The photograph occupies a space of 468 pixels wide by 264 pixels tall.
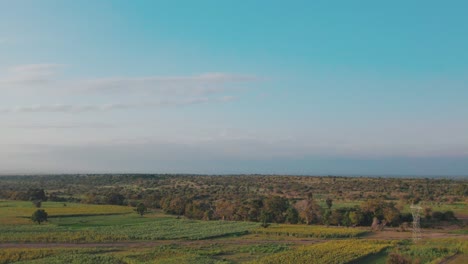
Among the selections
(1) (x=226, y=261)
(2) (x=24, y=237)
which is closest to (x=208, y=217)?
(2) (x=24, y=237)

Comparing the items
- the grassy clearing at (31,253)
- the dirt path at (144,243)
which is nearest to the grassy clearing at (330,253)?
the dirt path at (144,243)

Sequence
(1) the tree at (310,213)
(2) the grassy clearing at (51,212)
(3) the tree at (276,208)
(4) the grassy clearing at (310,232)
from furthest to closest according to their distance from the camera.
A: 1. (3) the tree at (276,208)
2. (1) the tree at (310,213)
3. (2) the grassy clearing at (51,212)
4. (4) the grassy clearing at (310,232)

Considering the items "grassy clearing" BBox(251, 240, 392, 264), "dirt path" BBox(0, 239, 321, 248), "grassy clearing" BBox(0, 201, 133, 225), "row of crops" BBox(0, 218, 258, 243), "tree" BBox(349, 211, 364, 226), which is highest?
"tree" BBox(349, 211, 364, 226)

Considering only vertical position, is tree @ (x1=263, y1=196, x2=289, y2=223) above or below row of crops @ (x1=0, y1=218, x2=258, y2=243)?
above

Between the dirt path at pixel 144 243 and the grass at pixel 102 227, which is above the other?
the grass at pixel 102 227

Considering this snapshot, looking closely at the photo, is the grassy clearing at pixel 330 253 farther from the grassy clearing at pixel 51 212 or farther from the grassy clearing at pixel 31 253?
the grassy clearing at pixel 51 212

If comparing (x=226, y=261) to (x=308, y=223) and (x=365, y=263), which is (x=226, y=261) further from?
(x=308, y=223)

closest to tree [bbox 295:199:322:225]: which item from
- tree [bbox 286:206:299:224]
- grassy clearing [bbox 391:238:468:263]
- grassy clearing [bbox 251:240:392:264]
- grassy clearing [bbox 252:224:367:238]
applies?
tree [bbox 286:206:299:224]

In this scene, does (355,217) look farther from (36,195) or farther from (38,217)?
(36,195)

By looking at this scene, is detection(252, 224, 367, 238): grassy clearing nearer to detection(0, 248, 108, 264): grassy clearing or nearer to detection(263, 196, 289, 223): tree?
detection(263, 196, 289, 223): tree

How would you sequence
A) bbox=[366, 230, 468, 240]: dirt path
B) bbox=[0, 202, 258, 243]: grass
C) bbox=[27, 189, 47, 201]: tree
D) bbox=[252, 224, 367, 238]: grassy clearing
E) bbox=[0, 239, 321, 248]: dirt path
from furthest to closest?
bbox=[27, 189, 47, 201]: tree → bbox=[252, 224, 367, 238]: grassy clearing → bbox=[366, 230, 468, 240]: dirt path → bbox=[0, 202, 258, 243]: grass → bbox=[0, 239, 321, 248]: dirt path

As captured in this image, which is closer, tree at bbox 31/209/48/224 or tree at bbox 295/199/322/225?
tree at bbox 31/209/48/224
